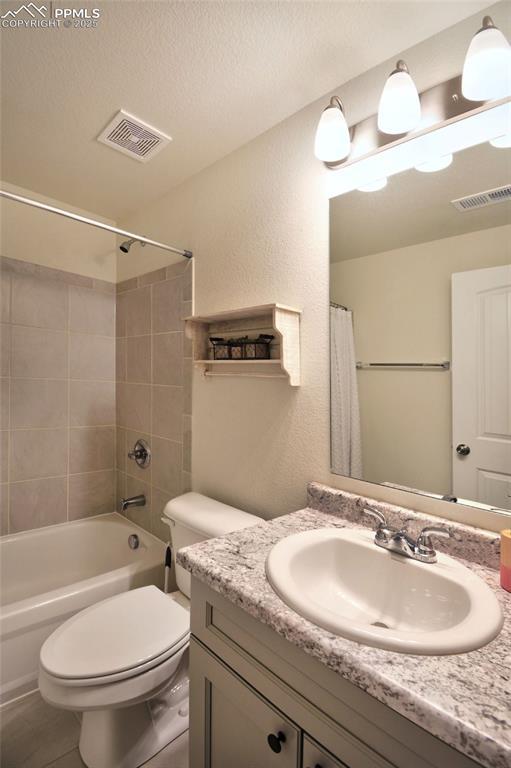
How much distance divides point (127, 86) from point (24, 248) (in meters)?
1.19

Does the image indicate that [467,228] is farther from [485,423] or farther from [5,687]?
[5,687]

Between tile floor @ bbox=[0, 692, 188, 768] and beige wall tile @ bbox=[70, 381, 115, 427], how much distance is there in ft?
4.43

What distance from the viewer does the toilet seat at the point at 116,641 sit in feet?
3.48

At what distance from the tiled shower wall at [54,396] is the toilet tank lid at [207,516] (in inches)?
41.0

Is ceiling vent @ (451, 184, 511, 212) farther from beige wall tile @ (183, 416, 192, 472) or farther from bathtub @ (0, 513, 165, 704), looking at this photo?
bathtub @ (0, 513, 165, 704)

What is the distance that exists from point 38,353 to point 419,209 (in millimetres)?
2072

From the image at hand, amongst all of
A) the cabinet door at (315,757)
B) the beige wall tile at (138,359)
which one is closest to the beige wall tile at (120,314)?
the beige wall tile at (138,359)

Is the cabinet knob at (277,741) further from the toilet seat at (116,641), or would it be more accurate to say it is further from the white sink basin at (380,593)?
the toilet seat at (116,641)

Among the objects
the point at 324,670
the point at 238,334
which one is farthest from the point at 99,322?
the point at 324,670

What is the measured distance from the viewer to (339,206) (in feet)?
3.94

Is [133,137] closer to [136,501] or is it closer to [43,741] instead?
[136,501]

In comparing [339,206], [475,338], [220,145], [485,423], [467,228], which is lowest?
[485,423]

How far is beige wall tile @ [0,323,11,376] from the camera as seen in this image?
77.0 inches

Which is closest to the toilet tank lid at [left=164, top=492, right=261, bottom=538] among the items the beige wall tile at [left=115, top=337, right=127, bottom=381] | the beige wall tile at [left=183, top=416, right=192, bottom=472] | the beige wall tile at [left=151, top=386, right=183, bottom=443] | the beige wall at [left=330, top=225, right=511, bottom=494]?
the beige wall tile at [left=183, top=416, right=192, bottom=472]
